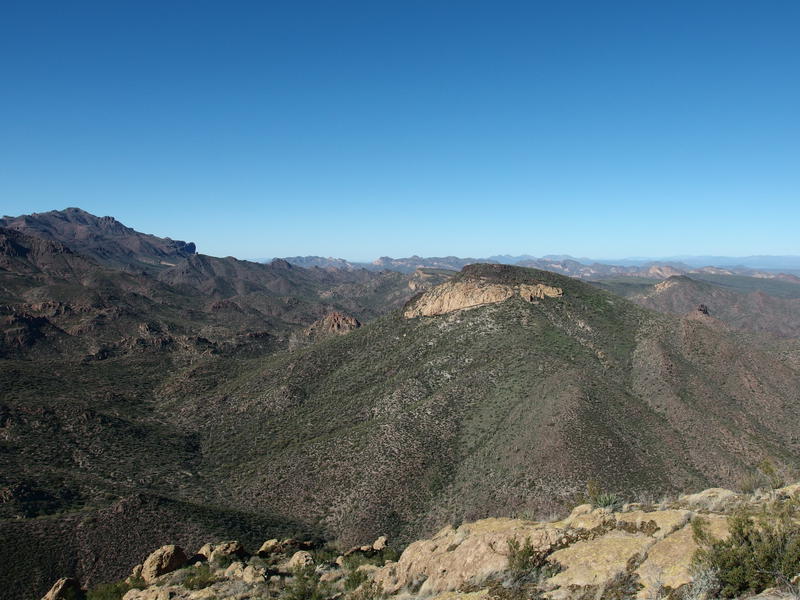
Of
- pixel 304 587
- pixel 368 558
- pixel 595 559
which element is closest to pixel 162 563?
pixel 304 587

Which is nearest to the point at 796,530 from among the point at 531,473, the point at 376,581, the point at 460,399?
the point at 376,581

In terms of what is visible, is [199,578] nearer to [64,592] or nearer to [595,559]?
[64,592]

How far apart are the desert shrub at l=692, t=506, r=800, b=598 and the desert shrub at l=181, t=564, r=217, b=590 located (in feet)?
83.1

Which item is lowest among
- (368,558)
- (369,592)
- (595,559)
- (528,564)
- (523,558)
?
(368,558)

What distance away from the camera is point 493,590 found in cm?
1769

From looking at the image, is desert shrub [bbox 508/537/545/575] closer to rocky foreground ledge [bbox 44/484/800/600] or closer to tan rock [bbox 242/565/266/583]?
rocky foreground ledge [bbox 44/484/800/600]

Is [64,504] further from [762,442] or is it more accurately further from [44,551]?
[762,442]

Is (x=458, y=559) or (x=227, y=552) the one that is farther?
(x=227, y=552)

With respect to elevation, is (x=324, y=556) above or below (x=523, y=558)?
below

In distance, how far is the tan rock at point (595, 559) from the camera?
16.7 m

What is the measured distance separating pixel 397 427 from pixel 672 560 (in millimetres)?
50036

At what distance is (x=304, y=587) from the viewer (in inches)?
1020

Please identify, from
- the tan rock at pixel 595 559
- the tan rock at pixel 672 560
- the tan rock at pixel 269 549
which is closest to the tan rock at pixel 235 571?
the tan rock at pixel 269 549

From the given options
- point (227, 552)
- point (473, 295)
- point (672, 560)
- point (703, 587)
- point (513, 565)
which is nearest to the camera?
point (703, 587)
